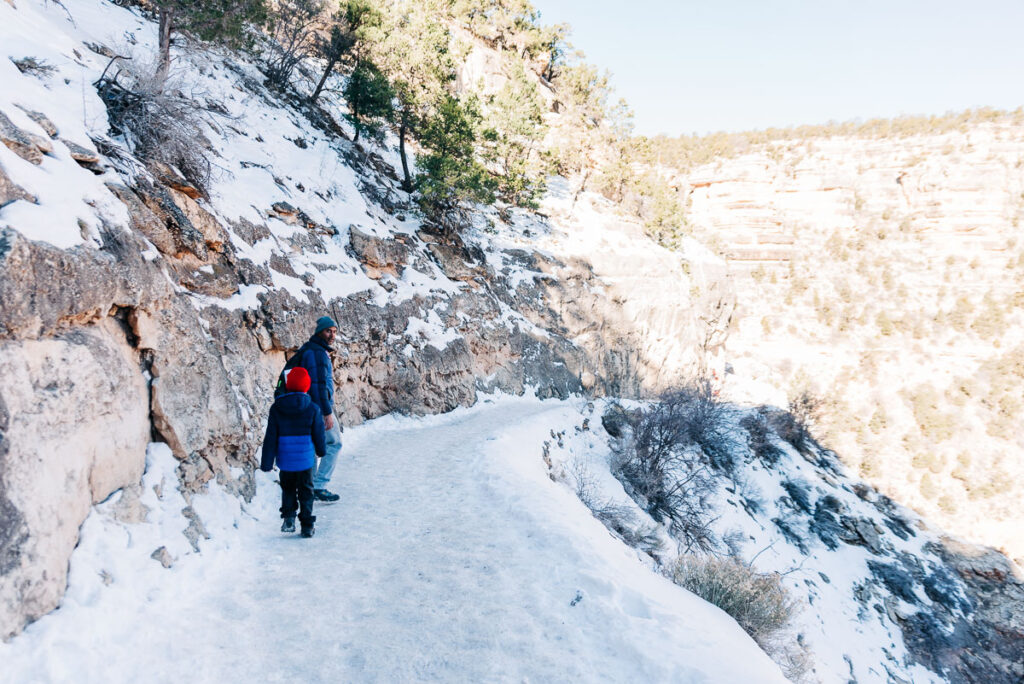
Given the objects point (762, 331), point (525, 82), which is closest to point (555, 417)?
point (525, 82)

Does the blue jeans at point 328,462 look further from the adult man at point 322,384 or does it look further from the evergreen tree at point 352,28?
the evergreen tree at point 352,28

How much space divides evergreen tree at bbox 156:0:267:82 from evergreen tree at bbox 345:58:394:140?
4.12m

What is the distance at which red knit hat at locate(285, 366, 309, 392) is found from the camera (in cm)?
491

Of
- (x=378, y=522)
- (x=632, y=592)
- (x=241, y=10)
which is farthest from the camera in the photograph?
(x=241, y=10)

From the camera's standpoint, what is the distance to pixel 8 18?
6.93m

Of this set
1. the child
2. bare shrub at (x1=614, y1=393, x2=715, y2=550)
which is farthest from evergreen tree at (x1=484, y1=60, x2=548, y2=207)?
the child

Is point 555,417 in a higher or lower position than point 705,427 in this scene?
higher

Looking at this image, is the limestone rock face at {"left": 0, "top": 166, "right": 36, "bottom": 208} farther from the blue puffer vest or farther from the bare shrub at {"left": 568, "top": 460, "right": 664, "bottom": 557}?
the bare shrub at {"left": 568, "top": 460, "right": 664, "bottom": 557}

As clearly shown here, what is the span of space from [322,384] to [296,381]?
1003mm

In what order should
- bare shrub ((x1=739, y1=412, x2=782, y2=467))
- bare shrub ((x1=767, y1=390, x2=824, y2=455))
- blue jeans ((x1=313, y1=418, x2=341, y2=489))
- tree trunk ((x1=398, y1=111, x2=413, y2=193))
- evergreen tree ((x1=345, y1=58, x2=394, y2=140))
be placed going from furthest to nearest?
bare shrub ((x1=767, y1=390, x2=824, y2=455)) → bare shrub ((x1=739, y1=412, x2=782, y2=467)) → tree trunk ((x1=398, y1=111, x2=413, y2=193)) → evergreen tree ((x1=345, y1=58, x2=394, y2=140)) → blue jeans ((x1=313, y1=418, x2=341, y2=489))

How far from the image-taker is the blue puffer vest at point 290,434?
16.0 ft

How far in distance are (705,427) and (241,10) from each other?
18265 millimetres

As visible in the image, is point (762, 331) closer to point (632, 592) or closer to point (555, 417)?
point (555, 417)

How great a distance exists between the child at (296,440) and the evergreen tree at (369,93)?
602 inches
